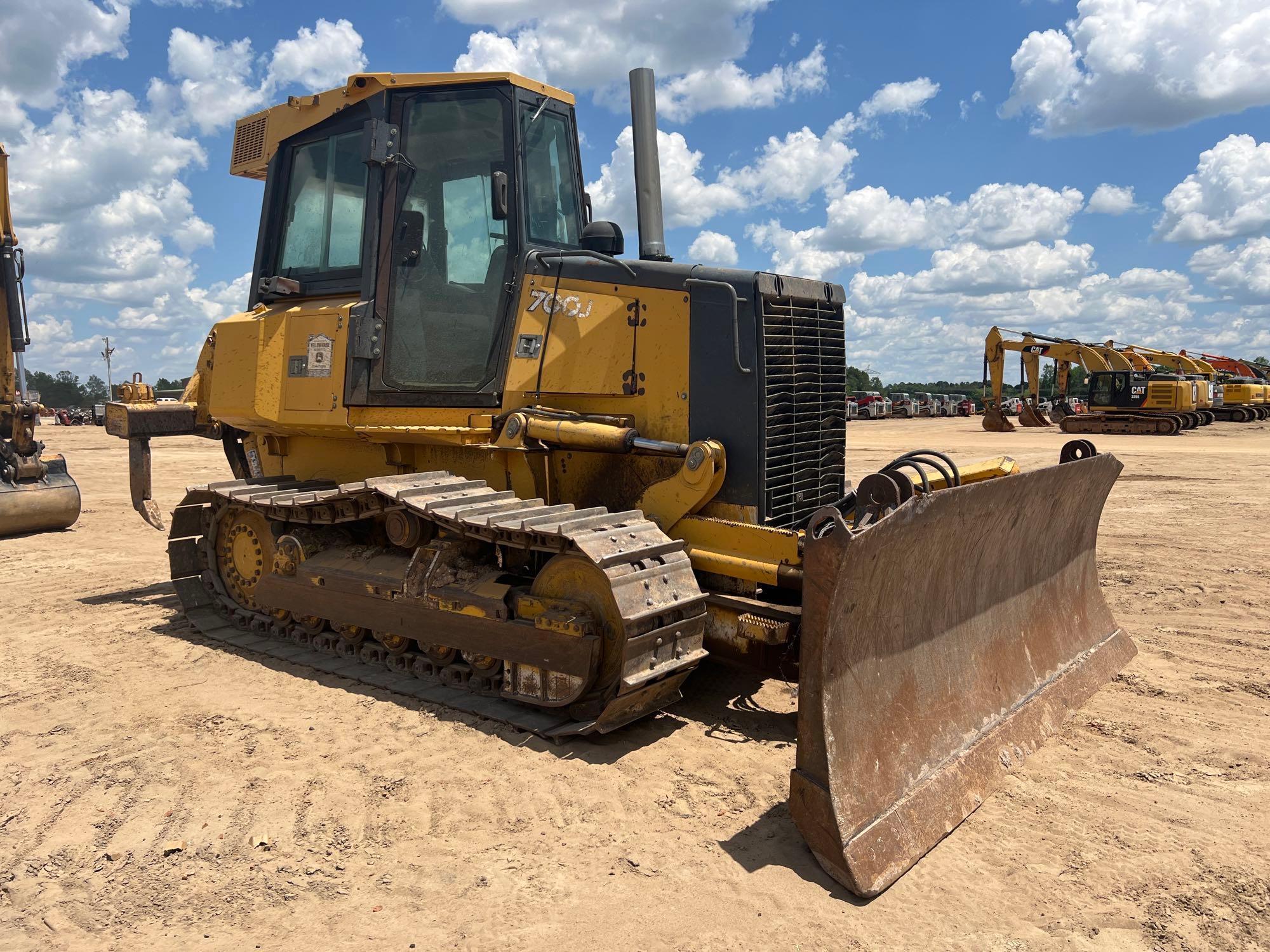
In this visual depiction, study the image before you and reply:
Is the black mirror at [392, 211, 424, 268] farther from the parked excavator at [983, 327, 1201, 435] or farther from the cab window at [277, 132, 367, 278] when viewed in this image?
the parked excavator at [983, 327, 1201, 435]

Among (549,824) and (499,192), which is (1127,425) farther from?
(549,824)

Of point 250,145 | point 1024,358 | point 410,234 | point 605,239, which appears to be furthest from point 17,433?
point 1024,358

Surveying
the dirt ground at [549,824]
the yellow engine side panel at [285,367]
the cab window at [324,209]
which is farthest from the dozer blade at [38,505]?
the cab window at [324,209]

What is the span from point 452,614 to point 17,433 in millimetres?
8843

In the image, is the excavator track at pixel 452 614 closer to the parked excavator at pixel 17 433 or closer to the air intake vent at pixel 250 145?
the air intake vent at pixel 250 145

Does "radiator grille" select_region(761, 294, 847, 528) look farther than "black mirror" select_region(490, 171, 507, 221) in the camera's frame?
No

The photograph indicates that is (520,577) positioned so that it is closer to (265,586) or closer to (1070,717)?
(265,586)

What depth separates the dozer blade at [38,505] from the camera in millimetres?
10969

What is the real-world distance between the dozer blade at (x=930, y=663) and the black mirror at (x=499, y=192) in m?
3.15

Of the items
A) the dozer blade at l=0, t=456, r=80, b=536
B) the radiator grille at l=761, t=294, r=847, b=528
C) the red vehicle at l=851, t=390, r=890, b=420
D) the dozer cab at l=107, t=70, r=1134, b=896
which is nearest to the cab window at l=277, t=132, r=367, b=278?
the dozer cab at l=107, t=70, r=1134, b=896

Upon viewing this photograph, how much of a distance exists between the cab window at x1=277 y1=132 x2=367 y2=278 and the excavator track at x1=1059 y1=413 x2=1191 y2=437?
1170 inches

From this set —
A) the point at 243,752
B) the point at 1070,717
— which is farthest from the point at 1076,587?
the point at 243,752

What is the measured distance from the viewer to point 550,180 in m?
6.05

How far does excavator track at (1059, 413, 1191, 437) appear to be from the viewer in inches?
1185
